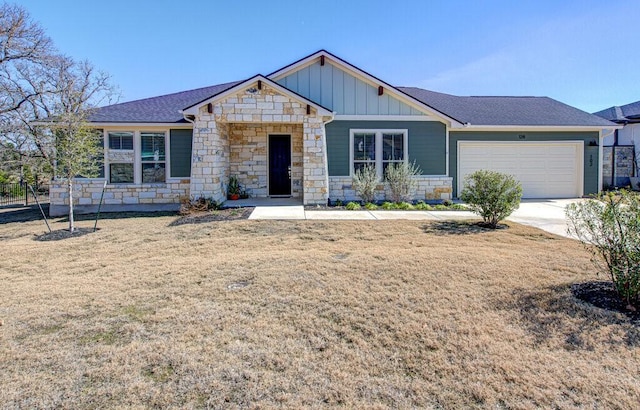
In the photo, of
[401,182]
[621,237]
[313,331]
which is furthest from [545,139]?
[313,331]

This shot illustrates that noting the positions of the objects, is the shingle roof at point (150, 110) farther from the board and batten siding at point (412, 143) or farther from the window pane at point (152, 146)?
A: the board and batten siding at point (412, 143)

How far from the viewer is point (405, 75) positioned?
19.5 metres

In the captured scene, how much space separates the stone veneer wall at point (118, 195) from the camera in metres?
11.3

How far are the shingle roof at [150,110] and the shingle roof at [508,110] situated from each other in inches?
331

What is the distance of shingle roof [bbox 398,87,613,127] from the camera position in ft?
44.7

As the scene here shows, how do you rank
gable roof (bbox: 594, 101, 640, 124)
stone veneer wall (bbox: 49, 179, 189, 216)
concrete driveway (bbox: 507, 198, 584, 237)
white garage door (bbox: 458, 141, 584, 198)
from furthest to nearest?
gable roof (bbox: 594, 101, 640, 124), white garage door (bbox: 458, 141, 584, 198), stone veneer wall (bbox: 49, 179, 189, 216), concrete driveway (bbox: 507, 198, 584, 237)

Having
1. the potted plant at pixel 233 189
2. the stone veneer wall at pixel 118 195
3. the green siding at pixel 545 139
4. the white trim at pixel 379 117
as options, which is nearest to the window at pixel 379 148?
the white trim at pixel 379 117

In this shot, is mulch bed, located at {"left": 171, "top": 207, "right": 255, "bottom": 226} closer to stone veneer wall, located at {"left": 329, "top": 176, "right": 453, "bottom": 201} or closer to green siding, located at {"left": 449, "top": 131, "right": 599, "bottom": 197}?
stone veneer wall, located at {"left": 329, "top": 176, "right": 453, "bottom": 201}

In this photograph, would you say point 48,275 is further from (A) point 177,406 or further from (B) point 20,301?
(A) point 177,406

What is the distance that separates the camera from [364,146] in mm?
12422

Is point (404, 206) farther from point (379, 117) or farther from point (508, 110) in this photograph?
point (508, 110)

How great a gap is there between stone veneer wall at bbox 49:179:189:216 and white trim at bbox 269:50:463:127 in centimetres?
503

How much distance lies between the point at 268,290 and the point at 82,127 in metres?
7.34

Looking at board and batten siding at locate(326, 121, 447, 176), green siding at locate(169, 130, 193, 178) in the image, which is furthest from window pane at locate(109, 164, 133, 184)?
board and batten siding at locate(326, 121, 447, 176)
